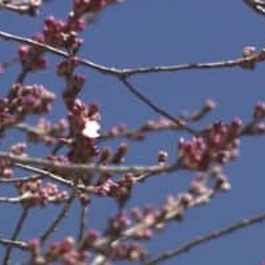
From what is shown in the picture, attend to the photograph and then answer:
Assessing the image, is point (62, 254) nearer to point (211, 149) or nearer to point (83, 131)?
point (211, 149)

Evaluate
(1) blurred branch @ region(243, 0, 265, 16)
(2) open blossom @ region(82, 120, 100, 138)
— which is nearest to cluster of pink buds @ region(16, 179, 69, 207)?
(2) open blossom @ region(82, 120, 100, 138)

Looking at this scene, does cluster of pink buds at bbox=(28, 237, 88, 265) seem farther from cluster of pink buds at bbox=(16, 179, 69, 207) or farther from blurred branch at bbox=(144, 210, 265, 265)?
cluster of pink buds at bbox=(16, 179, 69, 207)

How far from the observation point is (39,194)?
220 inches

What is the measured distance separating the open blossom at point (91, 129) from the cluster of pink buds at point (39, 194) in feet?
2.14

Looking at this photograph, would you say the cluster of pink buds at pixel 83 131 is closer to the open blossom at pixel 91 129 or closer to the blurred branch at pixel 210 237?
the open blossom at pixel 91 129

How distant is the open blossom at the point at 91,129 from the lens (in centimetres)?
482

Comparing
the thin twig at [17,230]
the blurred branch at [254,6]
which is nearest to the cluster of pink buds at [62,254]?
the thin twig at [17,230]

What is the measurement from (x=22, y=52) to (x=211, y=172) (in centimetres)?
198

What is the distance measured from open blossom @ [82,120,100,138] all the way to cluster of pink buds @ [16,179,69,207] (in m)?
0.65

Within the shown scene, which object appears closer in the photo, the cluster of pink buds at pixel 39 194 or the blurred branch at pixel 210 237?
the blurred branch at pixel 210 237

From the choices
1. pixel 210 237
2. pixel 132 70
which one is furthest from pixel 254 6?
pixel 210 237

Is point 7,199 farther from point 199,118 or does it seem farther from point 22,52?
point 199,118

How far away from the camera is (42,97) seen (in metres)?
4.20

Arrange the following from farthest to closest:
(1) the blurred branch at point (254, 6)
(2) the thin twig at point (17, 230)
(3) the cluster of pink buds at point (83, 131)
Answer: (1) the blurred branch at point (254, 6) < (2) the thin twig at point (17, 230) < (3) the cluster of pink buds at point (83, 131)
